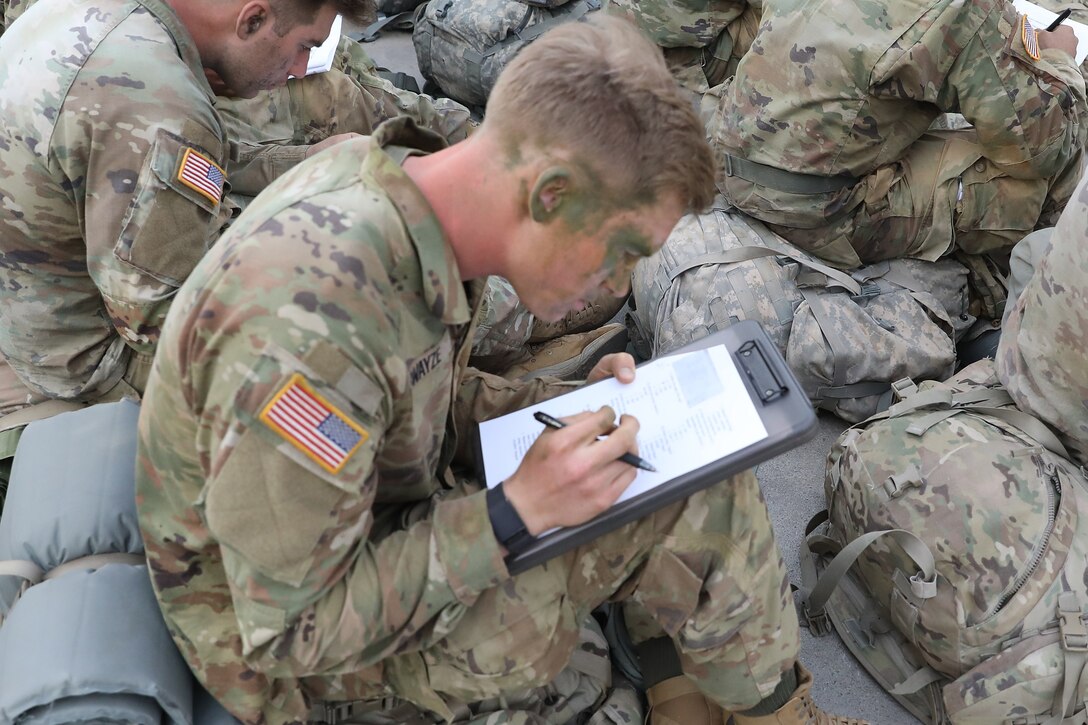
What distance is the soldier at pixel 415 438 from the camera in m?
1.11

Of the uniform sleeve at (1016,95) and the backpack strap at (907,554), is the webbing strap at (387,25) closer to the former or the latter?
the uniform sleeve at (1016,95)

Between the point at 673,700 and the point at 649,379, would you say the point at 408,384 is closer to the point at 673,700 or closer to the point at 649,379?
the point at 649,379

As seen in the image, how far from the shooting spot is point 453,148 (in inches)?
50.8

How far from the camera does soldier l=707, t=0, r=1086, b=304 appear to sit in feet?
7.55

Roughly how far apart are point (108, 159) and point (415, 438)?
801 mm

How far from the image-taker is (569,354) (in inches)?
102

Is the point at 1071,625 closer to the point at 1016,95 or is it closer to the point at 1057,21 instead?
the point at 1016,95

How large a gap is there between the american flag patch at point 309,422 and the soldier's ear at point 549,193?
368 mm

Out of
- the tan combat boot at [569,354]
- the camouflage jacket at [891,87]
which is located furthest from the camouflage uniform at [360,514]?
the camouflage jacket at [891,87]

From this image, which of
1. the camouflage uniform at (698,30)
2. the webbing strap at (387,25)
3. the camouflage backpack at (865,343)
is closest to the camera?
the camouflage backpack at (865,343)

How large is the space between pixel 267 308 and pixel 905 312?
76.8 inches

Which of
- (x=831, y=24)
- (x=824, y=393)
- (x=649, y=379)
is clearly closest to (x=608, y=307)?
(x=824, y=393)

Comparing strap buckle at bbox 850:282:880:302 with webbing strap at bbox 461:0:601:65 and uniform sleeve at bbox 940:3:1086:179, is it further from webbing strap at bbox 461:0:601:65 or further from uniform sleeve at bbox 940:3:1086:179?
webbing strap at bbox 461:0:601:65

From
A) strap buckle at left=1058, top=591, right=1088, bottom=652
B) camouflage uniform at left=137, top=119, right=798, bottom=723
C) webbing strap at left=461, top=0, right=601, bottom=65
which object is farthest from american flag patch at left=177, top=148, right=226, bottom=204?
webbing strap at left=461, top=0, right=601, bottom=65
